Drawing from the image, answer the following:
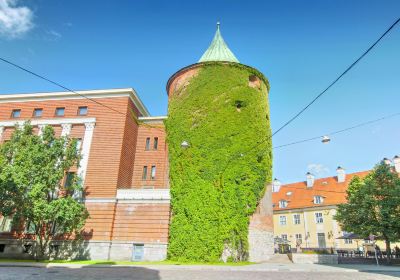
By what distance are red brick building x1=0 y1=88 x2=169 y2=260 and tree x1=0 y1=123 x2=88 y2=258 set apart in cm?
212

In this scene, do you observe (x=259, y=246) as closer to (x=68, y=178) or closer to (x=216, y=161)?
(x=216, y=161)

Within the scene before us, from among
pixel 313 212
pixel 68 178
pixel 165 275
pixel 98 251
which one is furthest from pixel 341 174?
pixel 165 275

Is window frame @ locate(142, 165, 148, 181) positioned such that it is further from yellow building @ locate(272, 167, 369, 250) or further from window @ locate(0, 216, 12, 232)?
yellow building @ locate(272, 167, 369, 250)

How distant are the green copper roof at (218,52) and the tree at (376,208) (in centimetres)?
1927

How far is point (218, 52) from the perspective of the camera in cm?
3238

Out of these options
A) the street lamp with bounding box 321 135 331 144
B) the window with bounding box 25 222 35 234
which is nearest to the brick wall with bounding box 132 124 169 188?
the window with bounding box 25 222 35 234

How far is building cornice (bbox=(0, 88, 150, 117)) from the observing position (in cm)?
3153

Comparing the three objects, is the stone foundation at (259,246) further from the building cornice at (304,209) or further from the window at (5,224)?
the building cornice at (304,209)

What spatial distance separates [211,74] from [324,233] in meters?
32.9

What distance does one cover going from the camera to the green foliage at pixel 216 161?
24.1 meters

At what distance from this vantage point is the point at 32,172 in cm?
2370

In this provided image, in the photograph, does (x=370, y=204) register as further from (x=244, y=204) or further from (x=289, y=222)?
(x=289, y=222)

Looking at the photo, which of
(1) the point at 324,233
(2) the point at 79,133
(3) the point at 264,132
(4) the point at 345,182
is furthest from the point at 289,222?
(2) the point at 79,133

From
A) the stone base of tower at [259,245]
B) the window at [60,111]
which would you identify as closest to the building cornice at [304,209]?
the stone base of tower at [259,245]
